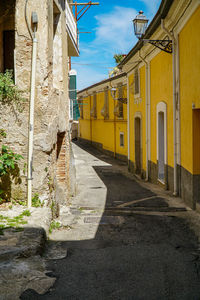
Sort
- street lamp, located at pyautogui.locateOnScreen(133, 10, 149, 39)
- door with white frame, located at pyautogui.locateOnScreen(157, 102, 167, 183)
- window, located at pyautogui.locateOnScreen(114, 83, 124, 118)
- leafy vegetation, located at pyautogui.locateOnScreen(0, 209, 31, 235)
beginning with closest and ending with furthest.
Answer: leafy vegetation, located at pyautogui.locateOnScreen(0, 209, 31, 235), street lamp, located at pyautogui.locateOnScreen(133, 10, 149, 39), door with white frame, located at pyautogui.locateOnScreen(157, 102, 167, 183), window, located at pyautogui.locateOnScreen(114, 83, 124, 118)

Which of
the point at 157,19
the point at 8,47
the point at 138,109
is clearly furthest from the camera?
the point at 138,109

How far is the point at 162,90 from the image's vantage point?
1153 centimetres

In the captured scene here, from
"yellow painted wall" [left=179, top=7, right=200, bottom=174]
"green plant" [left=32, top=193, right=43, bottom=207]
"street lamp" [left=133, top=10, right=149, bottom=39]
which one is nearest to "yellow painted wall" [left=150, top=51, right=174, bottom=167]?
"street lamp" [left=133, top=10, right=149, bottom=39]

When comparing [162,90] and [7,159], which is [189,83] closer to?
[162,90]

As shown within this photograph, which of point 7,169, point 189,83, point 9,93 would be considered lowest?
point 7,169

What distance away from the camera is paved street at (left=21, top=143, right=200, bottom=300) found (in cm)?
380

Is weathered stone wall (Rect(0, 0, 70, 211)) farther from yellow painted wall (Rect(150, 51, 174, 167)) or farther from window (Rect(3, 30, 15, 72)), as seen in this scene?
yellow painted wall (Rect(150, 51, 174, 167))

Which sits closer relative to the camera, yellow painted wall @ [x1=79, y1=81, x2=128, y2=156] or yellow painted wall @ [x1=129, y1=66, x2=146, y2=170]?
yellow painted wall @ [x1=129, y1=66, x2=146, y2=170]

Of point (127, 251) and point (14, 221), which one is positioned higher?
point (14, 221)

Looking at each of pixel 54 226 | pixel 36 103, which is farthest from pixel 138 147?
pixel 54 226

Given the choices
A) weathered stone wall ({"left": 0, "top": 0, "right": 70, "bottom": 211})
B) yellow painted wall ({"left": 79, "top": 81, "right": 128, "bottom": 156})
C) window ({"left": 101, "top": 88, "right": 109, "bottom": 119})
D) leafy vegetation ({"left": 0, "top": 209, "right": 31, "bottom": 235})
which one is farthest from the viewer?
window ({"left": 101, "top": 88, "right": 109, "bottom": 119})

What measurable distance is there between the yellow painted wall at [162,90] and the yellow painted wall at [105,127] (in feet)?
25.5

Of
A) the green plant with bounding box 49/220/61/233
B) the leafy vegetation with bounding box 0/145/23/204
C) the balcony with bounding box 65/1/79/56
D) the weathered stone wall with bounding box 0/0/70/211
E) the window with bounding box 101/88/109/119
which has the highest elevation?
the balcony with bounding box 65/1/79/56

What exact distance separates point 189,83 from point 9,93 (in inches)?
167
